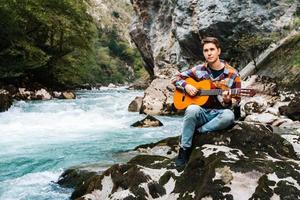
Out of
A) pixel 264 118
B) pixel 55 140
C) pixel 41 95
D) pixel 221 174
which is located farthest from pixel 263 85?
pixel 221 174

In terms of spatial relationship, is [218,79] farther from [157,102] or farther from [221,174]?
[157,102]

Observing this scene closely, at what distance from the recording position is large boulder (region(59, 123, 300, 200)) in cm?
430

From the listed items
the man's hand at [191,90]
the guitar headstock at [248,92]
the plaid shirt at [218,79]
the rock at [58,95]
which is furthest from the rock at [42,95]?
the guitar headstock at [248,92]

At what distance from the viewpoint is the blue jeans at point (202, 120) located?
5312mm

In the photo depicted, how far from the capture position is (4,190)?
24.1 feet

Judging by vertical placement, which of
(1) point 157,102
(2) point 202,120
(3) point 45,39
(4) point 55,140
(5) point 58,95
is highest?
(3) point 45,39

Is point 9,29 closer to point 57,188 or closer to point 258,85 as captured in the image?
point 258,85

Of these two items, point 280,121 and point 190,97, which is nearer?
point 190,97

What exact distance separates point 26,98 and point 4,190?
21.3 meters

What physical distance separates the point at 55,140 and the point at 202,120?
8.56 m

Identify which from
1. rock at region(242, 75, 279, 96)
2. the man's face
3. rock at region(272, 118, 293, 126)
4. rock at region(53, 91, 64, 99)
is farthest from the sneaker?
rock at region(53, 91, 64, 99)

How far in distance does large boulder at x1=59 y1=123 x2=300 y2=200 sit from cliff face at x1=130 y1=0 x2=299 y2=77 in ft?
91.0

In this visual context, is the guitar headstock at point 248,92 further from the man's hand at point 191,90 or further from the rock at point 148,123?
the rock at point 148,123

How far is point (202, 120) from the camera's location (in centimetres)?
546
